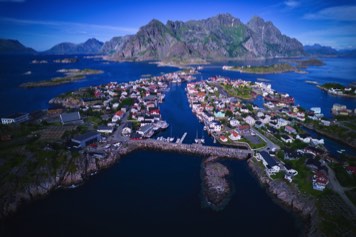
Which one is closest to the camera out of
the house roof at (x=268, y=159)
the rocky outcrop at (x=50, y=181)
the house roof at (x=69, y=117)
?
the rocky outcrop at (x=50, y=181)

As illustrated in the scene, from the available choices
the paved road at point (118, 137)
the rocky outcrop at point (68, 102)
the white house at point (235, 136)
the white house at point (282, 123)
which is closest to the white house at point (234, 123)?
the white house at point (235, 136)

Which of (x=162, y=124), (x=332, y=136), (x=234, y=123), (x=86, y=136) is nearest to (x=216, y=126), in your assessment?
(x=234, y=123)

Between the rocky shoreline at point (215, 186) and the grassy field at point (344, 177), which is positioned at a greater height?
the grassy field at point (344, 177)

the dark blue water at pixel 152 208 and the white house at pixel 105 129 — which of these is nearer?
the dark blue water at pixel 152 208

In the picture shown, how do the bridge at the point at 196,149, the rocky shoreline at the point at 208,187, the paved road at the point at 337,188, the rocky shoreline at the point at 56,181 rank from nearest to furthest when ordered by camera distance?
the paved road at the point at 337,188 → the rocky shoreline at the point at 208,187 → the rocky shoreline at the point at 56,181 → the bridge at the point at 196,149

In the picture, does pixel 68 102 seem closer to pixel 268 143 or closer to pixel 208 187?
pixel 208 187

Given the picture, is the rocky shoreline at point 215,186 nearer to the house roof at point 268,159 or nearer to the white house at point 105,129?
the house roof at point 268,159

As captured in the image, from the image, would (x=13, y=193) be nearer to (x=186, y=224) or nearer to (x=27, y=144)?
(x=27, y=144)
